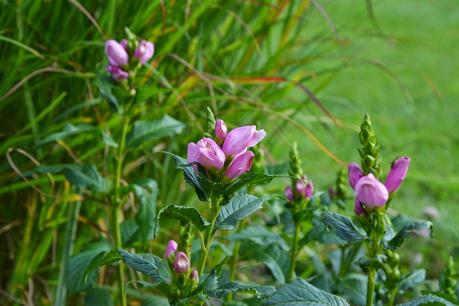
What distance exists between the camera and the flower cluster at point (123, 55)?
166 cm

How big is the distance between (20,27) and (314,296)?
1112 mm

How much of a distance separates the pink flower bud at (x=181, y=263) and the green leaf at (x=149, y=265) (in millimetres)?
28

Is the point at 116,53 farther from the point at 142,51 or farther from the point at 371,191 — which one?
the point at 371,191

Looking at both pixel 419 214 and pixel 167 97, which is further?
pixel 419 214

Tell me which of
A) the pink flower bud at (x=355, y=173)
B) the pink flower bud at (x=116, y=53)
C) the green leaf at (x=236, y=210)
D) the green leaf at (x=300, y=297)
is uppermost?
the pink flower bud at (x=116, y=53)

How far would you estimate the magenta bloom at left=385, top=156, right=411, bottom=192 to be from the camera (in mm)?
1268

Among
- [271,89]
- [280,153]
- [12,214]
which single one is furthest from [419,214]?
[12,214]

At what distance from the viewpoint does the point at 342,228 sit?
4.19ft

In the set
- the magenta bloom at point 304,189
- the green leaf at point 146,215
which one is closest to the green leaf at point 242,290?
the magenta bloom at point 304,189

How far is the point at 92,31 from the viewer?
84.6 inches

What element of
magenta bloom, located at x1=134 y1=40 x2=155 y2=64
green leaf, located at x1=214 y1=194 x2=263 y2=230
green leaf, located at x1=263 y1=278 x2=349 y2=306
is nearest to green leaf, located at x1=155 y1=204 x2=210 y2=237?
green leaf, located at x1=214 y1=194 x2=263 y2=230

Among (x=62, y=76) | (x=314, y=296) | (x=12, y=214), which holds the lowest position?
(x=12, y=214)

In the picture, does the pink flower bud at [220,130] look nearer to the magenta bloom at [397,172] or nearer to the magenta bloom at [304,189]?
the magenta bloom at [397,172]

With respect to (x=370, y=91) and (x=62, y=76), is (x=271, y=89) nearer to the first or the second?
(x=62, y=76)
